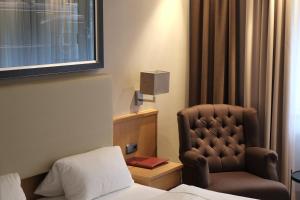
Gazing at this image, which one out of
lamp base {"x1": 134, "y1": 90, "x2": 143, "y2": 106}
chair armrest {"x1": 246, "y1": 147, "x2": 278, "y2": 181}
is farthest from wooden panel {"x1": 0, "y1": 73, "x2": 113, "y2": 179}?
chair armrest {"x1": 246, "y1": 147, "x2": 278, "y2": 181}

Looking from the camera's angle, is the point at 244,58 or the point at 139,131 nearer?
the point at 139,131

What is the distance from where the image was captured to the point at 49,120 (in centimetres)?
304

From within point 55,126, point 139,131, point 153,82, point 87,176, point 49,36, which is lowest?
point 87,176

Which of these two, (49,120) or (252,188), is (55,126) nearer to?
(49,120)

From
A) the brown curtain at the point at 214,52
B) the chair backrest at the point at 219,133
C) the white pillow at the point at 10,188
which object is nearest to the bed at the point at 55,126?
the white pillow at the point at 10,188

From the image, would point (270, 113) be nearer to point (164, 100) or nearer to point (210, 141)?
point (210, 141)

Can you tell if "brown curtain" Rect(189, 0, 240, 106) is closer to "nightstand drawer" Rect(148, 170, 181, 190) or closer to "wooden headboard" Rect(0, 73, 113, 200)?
"nightstand drawer" Rect(148, 170, 181, 190)

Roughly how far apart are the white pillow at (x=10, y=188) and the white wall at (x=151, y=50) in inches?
46.9

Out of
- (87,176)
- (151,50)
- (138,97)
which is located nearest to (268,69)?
(151,50)

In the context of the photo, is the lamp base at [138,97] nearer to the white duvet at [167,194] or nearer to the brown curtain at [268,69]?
the white duvet at [167,194]

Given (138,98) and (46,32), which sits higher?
(46,32)

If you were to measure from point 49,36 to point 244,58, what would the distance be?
1.96 meters

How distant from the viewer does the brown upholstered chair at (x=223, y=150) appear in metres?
3.69

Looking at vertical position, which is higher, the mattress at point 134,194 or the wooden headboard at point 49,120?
the wooden headboard at point 49,120
